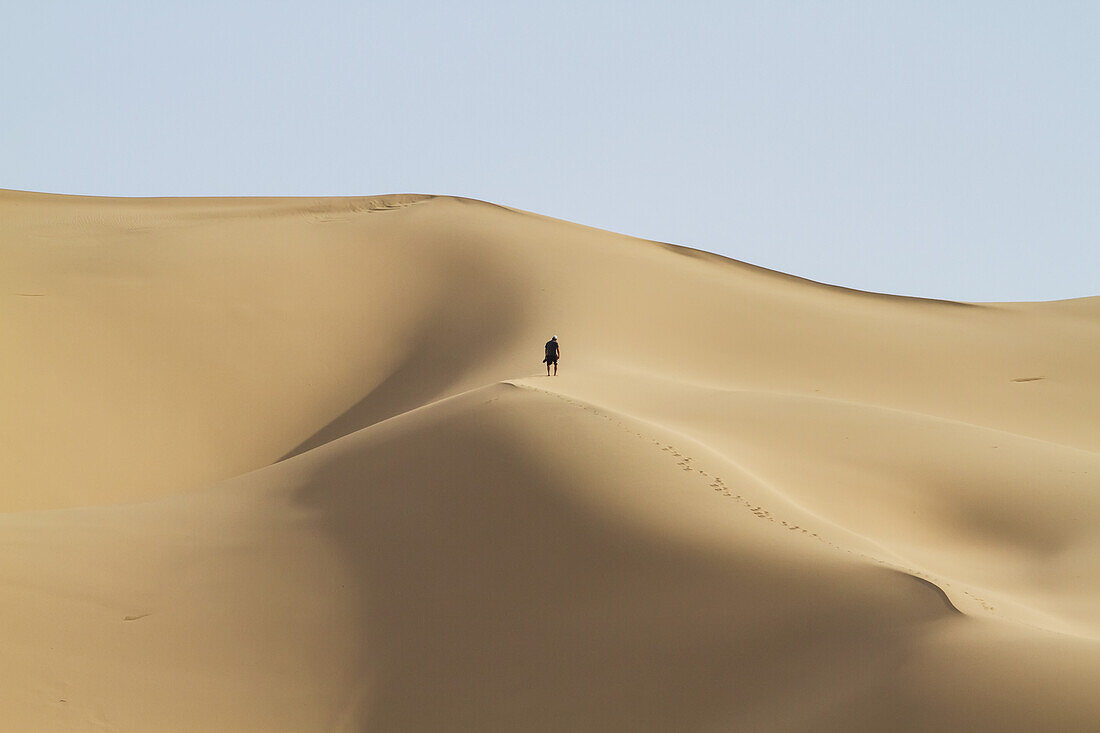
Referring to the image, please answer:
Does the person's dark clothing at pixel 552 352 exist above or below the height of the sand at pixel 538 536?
above

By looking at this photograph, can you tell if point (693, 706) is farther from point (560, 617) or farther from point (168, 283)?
point (168, 283)

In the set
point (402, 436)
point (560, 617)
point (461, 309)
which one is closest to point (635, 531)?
point (560, 617)

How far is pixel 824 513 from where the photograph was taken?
35.9ft

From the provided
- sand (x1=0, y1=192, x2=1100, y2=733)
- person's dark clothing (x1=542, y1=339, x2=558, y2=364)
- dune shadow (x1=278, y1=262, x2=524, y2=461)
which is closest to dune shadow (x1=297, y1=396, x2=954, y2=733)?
sand (x1=0, y1=192, x2=1100, y2=733)

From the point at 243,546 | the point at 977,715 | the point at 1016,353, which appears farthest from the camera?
the point at 1016,353

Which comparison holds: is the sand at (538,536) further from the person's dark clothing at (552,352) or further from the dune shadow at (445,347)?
the person's dark clothing at (552,352)

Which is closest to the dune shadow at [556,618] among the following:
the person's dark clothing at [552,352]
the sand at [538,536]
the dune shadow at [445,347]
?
the sand at [538,536]

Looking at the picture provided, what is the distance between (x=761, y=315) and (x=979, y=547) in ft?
39.7

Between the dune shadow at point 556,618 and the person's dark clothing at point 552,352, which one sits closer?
the dune shadow at point 556,618

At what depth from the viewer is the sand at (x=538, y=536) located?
8156mm

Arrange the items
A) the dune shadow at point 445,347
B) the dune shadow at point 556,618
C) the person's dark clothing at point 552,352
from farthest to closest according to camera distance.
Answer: the dune shadow at point 445,347 → the person's dark clothing at point 552,352 → the dune shadow at point 556,618

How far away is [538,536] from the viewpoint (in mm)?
10258

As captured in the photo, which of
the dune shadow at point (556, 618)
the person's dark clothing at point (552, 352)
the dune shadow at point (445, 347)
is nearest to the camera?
the dune shadow at point (556, 618)

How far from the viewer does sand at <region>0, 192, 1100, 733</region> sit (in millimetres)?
8156
